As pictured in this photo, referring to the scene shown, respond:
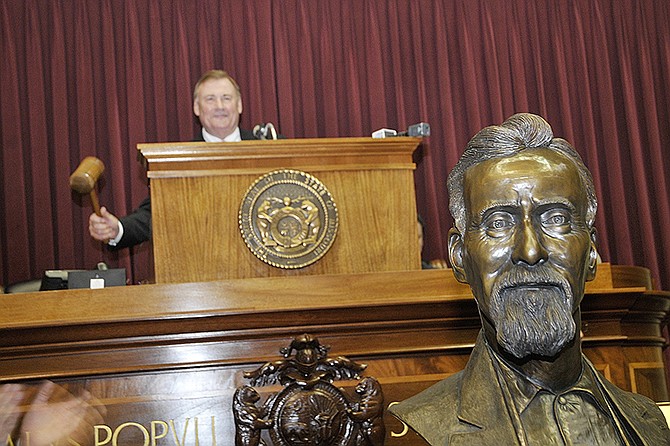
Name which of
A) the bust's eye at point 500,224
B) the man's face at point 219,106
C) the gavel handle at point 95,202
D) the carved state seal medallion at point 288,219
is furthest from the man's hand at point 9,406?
the man's face at point 219,106

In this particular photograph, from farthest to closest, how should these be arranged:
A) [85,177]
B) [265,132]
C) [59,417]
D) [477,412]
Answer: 1. [265,132]
2. [85,177]
3. [59,417]
4. [477,412]

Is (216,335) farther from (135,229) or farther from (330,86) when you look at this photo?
(330,86)

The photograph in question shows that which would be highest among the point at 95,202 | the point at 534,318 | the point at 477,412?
the point at 95,202

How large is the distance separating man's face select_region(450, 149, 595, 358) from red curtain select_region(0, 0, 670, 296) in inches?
182

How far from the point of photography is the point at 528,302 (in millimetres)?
1827

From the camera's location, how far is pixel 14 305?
130 inches

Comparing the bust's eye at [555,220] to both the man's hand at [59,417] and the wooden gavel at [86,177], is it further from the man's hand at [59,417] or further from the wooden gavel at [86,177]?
the wooden gavel at [86,177]

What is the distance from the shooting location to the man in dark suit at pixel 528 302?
183cm

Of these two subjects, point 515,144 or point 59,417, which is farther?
point 59,417

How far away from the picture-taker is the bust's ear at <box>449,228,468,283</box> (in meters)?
2.00

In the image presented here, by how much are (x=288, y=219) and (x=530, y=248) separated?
200 centimetres

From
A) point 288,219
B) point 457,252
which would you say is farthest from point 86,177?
→ point 457,252

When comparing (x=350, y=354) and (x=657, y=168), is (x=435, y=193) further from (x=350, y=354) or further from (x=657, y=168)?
(x=350, y=354)

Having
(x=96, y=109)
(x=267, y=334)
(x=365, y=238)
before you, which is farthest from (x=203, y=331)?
(x=96, y=109)
